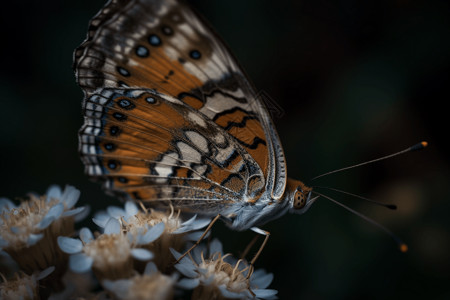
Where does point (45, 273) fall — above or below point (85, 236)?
below

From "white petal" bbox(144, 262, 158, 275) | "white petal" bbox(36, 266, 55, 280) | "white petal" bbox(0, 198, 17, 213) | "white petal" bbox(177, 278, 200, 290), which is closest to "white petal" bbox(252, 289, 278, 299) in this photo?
"white petal" bbox(177, 278, 200, 290)

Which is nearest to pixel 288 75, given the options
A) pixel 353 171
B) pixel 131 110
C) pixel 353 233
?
pixel 353 171

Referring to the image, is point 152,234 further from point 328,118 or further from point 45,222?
point 328,118

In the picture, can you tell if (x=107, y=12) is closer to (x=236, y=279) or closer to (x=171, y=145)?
(x=171, y=145)

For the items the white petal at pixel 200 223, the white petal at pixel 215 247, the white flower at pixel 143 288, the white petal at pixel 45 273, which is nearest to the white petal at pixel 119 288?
the white flower at pixel 143 288

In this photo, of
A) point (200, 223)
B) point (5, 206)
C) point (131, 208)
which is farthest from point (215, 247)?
point (5, 206)

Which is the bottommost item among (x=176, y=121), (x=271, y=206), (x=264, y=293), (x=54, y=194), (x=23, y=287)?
(x=23, y=287)
